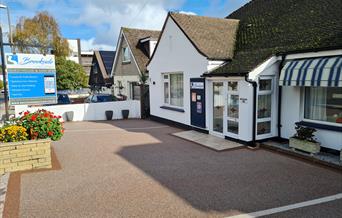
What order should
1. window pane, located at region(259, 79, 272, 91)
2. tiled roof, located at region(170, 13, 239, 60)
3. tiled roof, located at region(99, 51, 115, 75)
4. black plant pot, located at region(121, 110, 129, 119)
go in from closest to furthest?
window pane, located at region(259, 79, 272, 91) < tiled roof, located at region(170, 13, 239, 60) < black plant pot, located at region(121, 110, 129, 119) < tiled roof, located at region(99, 51, 115, 75)

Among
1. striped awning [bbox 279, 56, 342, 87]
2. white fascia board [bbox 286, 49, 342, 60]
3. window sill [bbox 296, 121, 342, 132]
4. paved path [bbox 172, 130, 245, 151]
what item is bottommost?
paved path [bbox 172, 130, 245, 151]

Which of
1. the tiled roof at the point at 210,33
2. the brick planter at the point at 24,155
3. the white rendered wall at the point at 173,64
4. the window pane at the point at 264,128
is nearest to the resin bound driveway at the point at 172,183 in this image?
the brick planter at the point at 24,155

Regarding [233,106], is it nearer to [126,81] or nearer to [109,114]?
[109,114]

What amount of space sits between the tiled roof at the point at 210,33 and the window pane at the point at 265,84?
7.43 feet

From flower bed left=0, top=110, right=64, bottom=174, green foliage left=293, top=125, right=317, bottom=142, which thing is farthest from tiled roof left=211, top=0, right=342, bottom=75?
flower bed left=0, top=110, right=64, bottom=174

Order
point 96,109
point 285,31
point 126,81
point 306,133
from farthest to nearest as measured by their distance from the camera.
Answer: point 126,81, point 96,109, point 285,31, point 306,133

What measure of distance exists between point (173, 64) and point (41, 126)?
7.77m

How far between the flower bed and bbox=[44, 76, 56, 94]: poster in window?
311 centimetres

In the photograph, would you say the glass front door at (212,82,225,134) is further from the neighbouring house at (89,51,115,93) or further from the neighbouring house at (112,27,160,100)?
the neighbouring house at (89,51,115,93)

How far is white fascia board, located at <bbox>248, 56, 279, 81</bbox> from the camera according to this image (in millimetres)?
9406

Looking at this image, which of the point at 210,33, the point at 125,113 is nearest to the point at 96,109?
the point at 125,113

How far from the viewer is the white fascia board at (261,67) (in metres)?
9.41

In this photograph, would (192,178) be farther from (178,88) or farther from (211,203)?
(178,88)

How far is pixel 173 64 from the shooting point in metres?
14.1
